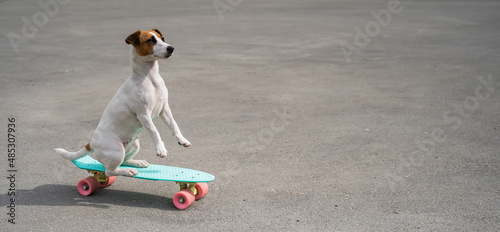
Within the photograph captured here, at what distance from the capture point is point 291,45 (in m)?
14.7

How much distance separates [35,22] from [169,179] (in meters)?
15.3

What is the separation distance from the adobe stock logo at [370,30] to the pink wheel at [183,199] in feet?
26.4

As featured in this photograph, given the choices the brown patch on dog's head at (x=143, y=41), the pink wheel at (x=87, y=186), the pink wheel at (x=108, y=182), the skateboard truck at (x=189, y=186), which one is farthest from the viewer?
the pink wheel at (x=108, y=182)

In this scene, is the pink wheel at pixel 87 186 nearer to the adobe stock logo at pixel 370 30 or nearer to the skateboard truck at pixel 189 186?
the skateboard truck at pixel 189 186

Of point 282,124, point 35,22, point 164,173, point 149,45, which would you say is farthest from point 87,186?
point 35,22

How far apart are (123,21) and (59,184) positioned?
43.9 feet

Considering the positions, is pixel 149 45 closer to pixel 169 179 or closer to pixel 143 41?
pixel 143 41

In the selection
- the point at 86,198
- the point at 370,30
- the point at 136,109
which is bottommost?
the point at 370,30

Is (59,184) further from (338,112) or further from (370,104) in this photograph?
(370,104)

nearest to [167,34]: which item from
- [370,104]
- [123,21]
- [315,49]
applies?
[123,21]

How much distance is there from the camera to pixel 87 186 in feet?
19.0

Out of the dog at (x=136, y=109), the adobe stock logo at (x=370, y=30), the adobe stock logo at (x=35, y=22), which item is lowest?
the adobe stock logo at (x=370, y=30)
